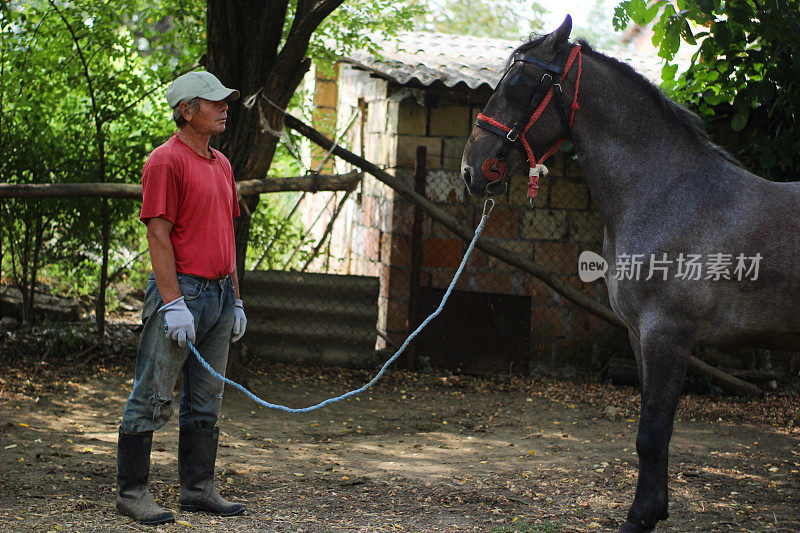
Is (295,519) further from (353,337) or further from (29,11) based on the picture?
(29,11)

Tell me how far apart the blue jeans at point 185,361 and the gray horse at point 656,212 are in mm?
1325

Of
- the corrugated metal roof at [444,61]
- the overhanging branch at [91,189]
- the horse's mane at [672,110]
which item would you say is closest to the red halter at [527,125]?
the horse's mane at [672,110]

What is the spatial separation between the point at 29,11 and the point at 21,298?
2597 millimetres

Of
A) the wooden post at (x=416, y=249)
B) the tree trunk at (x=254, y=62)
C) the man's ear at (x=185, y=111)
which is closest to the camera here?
the man's ear at (x=185, y=111)

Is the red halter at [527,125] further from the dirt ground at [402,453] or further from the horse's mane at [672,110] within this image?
the dirt ground at [402,453]

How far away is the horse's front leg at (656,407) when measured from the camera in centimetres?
327

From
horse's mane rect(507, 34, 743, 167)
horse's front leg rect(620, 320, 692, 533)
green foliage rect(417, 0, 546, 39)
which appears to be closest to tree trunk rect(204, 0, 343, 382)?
horse's mane rect(507, 34, 743, 167)

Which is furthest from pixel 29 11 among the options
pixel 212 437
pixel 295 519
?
pixel 295 519

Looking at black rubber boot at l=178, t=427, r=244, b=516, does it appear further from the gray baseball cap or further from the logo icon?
the logo icon

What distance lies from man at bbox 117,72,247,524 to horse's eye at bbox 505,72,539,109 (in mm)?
1285

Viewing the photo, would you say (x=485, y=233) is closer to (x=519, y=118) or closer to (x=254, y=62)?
(x=254, y=62)

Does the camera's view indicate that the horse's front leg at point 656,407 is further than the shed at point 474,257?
No

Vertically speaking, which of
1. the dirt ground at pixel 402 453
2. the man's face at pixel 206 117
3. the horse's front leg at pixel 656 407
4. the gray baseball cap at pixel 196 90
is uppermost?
the gray baseball cap at pixel 196 90

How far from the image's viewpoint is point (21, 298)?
7.22 meters
